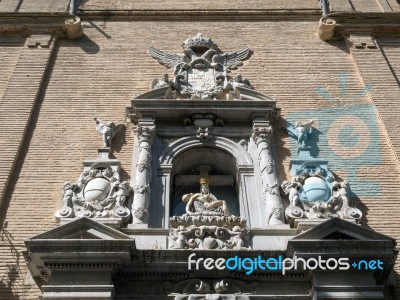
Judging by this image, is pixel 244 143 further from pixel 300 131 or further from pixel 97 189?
pixel 97 189

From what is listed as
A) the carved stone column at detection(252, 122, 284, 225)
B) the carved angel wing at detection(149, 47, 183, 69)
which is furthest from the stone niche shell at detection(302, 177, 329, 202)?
the carved angel wing at detection(149, 47, 183, 69)

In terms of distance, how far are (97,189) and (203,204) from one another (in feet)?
5.37

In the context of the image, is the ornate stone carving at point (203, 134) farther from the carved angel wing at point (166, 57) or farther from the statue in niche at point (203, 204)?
the carved angel wing at point (166, 57)

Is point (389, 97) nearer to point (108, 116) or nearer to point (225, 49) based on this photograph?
point (225, 49)

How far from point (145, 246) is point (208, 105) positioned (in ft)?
10.9

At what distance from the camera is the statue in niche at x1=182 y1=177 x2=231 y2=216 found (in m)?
9.10

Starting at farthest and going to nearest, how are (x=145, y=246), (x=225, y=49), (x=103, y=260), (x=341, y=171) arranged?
(x=225, y=49) → (x=341, y=171) → (x=145, y=246) → (x=103, y=260)

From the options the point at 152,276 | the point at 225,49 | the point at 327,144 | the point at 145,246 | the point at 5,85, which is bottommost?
the point at 152,276

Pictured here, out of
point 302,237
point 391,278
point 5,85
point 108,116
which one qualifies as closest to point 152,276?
point 302,237

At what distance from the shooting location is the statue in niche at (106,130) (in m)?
10.5

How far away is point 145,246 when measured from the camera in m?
8.56

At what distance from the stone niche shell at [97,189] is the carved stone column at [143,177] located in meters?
0.44

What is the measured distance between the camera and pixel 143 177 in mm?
9609

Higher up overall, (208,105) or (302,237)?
(208,105)
